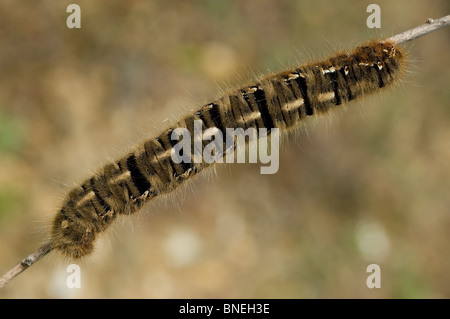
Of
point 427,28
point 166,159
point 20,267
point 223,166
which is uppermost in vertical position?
point 223,166

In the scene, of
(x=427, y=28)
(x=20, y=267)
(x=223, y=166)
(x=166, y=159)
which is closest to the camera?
(x=20, y=267)

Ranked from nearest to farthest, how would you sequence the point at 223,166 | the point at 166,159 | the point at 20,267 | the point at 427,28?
the point at 20,267 → the point at 427,28 → the point at 166,159 → the point at 223,166

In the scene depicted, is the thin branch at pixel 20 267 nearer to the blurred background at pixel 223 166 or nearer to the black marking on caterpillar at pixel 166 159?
the black marking on caterpillar at pixel 166 159

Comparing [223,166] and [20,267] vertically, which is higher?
[223,166]

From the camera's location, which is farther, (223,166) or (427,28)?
(223,166)

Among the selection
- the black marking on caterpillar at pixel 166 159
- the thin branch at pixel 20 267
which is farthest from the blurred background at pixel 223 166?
the thin branch at pixel 20 267

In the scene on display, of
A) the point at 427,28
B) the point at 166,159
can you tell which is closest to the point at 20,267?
the point at 166,159

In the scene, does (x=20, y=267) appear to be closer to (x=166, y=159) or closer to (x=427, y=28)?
(x=166, y=159)
